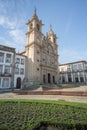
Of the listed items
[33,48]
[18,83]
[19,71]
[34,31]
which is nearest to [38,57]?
[33,48]

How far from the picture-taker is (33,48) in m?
33.3

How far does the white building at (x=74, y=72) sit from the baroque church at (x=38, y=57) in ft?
42.7

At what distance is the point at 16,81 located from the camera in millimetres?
30375

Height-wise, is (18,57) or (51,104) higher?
(18,57)

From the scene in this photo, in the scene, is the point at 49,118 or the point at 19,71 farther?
the point at 19,71

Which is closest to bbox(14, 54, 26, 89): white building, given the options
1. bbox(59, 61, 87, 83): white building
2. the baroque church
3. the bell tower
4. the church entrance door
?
the church entrance door

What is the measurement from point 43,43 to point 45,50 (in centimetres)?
297

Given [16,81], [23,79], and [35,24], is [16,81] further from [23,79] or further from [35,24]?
[35,24]

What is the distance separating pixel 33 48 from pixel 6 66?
10.8 meters

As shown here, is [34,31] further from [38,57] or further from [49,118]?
[49,118]

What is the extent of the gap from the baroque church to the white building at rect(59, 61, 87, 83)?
13.0m

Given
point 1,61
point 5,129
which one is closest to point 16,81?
point 1,61

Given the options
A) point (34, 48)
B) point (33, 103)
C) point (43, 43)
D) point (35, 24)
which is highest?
point (35, 24)

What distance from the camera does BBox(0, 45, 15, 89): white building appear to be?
2752cm
